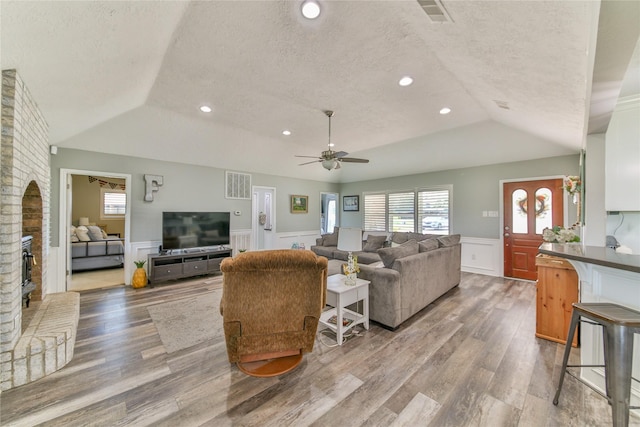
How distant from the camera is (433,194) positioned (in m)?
6.19

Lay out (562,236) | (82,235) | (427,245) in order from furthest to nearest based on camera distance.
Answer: (82,235)
(427,245)
(562,236)

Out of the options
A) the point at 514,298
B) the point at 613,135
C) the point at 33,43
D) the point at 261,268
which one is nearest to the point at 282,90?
the point at 33,43

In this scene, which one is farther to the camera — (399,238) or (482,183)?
(399,238)

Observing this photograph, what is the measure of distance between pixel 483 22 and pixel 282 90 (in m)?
2.21

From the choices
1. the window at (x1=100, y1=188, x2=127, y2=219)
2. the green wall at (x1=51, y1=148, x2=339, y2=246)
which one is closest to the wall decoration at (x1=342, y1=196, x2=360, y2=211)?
the green wall at (x1=51, y1=148, x2=339, y2=246)

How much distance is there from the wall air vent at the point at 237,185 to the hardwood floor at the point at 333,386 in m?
3.57

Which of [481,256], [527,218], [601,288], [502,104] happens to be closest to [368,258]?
[481,256]

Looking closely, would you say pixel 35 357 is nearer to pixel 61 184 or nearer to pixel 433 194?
pixel 61 184

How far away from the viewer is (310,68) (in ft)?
8.66

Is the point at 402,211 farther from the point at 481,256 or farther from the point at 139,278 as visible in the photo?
the point at 139,278

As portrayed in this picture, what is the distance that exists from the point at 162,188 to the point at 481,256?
22.5ft

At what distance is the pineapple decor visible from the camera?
440cm

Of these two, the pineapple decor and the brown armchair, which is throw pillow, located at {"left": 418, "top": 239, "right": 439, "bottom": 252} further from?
the pineapple decor

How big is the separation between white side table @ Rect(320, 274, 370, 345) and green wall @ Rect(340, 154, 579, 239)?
3924 mm
